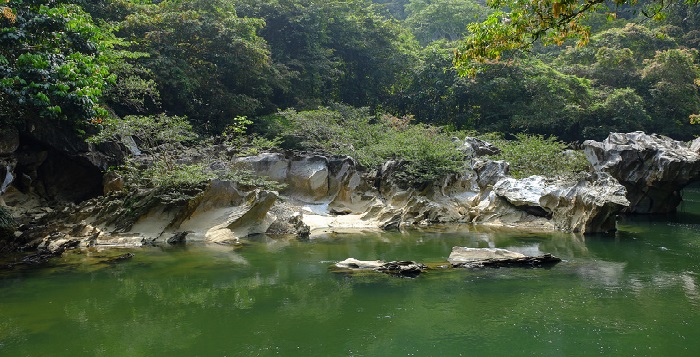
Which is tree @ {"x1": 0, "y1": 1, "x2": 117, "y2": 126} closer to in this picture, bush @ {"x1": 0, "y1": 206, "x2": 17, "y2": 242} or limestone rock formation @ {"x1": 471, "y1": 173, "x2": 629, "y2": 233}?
bush @ {"x1": 0, "y1": 206, "x2": 17, "y2": 242}

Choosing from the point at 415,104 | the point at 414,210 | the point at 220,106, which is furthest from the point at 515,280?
the point at 415,104

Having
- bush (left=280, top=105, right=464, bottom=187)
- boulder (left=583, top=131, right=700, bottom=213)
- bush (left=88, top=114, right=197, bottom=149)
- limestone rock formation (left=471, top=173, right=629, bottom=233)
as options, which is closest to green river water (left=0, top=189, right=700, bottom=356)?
limestone rock formation (left=471, top=173, right=629, bottom=233)

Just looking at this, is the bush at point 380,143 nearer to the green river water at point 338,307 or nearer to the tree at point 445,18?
the green river water at point 338,307

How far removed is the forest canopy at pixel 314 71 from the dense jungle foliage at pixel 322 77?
7cm

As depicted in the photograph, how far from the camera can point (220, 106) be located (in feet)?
77.6

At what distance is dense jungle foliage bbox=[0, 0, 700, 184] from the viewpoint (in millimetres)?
12320

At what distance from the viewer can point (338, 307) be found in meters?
8.24

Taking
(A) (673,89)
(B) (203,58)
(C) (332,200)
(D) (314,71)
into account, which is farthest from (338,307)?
(A) (673,89)

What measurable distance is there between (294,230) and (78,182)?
23.7ft

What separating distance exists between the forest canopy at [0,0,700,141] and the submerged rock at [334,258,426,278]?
7016 millimetres

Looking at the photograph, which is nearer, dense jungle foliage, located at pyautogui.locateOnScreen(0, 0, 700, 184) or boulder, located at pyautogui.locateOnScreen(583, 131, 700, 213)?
dense jungle foliage, located at pyautogui.locateOnScreen(0, 0, 700, 184)

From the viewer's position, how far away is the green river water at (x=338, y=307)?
6672mm

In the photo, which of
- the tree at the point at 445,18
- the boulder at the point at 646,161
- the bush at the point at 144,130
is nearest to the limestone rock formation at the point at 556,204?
the boulder at the point at 646,161

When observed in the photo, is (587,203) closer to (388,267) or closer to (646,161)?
(646,161)
